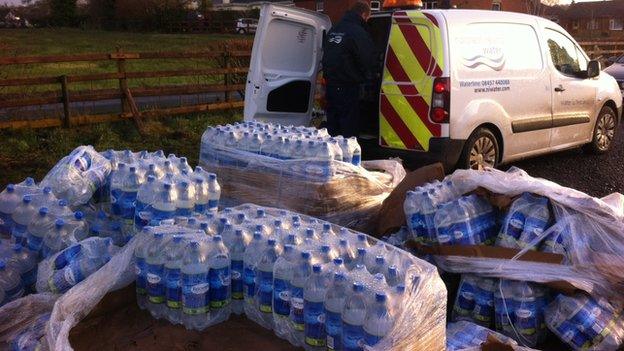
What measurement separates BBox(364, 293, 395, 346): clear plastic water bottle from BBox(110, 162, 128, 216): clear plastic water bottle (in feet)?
6.93

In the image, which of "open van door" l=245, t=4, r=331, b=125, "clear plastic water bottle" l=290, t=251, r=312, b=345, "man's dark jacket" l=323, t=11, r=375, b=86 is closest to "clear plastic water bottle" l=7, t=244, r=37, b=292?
"clear plastic water bottle" l=290, t=251, r=312, b=345

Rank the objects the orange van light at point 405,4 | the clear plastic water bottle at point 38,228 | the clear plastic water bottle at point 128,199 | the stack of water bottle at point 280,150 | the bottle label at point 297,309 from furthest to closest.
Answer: the orange van light at point 405,4 → the stack of water bottle at point 280,150 → the clear plastic water bottle at point 128,199 → the clear plastic water bottle at point 38,228 → the bottle label at point 297,309

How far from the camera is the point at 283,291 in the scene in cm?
291

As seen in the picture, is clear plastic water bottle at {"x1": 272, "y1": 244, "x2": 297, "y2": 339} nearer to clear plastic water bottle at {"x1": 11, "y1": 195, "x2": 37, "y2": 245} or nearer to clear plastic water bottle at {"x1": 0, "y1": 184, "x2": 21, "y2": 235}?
clear plastic water bottle at {"x1": 11, "y1": 195, "x2": 37, "y2": 245}

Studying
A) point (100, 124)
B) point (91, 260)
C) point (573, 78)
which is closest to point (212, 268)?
point (91, 260)

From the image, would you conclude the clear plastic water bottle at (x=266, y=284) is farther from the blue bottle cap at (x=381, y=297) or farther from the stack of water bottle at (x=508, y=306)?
the stack of water bottle at (x=508, y=306)

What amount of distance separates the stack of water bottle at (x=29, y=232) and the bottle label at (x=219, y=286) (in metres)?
1.06

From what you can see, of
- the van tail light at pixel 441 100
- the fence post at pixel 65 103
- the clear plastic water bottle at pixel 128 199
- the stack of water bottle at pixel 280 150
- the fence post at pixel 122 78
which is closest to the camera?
Answer: the clear plastic water bottle at pixel 128 199

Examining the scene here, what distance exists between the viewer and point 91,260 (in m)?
3.22

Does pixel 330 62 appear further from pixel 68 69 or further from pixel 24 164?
pixel 68 69

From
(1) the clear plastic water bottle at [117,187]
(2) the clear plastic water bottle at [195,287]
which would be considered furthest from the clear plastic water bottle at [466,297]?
(1) the clear plastic water bottle at [117,187]

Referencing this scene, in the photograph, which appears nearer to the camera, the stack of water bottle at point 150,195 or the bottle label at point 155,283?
the bottle label at point 155,283

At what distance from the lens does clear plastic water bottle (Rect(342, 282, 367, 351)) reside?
8.46ft

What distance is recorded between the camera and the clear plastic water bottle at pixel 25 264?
136 inches
